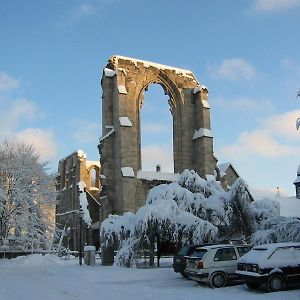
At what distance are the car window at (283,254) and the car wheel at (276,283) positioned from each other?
0.53 meters

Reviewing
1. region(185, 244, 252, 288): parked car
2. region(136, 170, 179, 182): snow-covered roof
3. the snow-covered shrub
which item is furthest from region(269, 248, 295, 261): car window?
region(136, 170, 179, 182): snow-covered roof

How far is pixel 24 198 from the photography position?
112 ft

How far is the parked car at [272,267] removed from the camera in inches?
504

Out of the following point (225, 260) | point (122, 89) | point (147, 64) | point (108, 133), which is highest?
point (147, 64)

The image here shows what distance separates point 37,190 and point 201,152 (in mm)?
13349

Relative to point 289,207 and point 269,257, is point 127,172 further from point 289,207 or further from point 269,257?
point 289,207

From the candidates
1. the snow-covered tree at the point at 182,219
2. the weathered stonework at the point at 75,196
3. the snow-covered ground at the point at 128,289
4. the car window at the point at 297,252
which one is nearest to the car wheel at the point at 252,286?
the snow-covered ground at the point at 128,289

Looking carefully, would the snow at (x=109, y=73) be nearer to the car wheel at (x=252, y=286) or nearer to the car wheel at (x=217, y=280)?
the car wheel at (x=217, y=280)

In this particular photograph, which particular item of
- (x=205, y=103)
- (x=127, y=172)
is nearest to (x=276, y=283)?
(x=127, y=172)

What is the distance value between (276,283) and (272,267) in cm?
42

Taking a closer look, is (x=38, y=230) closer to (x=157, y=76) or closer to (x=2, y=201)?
(x=2, y=201)

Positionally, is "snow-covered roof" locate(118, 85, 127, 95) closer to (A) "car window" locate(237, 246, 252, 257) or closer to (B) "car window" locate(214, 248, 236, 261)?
(A) "car window" locate(237, 246, 252, 257)

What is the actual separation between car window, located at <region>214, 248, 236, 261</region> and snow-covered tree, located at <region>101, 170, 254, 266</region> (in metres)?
6.25

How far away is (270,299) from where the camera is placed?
37.7ft
